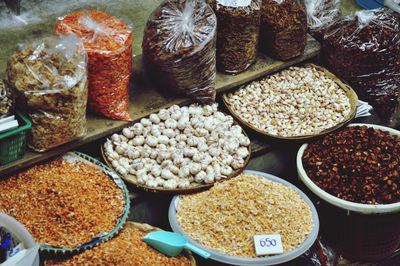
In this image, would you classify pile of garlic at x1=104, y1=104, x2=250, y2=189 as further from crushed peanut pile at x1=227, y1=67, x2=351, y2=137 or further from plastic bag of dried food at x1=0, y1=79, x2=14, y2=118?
plastic bag of dried food at x1=0, y1=79, x2=14, y2=118

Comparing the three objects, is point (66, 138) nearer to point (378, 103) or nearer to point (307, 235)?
point (307, 235)

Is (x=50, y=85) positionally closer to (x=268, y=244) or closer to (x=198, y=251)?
(x=198, y=251)

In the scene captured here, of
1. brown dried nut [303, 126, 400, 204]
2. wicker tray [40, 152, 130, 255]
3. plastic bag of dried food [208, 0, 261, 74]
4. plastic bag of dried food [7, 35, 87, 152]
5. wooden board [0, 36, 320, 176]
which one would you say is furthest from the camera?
plastic bag of dried food [208, 0, 261, 74]

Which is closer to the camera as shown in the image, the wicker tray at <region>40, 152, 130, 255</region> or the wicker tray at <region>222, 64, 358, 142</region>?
the wicker tray at <region>40, 152, 130, 255</region>

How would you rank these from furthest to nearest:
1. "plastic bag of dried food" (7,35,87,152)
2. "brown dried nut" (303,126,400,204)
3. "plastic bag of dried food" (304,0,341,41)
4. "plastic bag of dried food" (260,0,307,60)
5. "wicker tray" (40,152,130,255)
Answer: "plastic bag of dried food" (304,0,341,41), "plastic bag of dried food" (260,0,307,60), "brown dried nut" (303,126,400,204), "plastic bag of dried food" (7,35,87,152), "wicker tray" (40,152,130,255)

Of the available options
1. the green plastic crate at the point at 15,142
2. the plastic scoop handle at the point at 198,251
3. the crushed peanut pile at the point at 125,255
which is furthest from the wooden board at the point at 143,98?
the plastic scoop handle at the point at 198,251

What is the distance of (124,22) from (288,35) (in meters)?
0.81

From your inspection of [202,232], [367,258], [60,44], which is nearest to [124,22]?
[60,44]

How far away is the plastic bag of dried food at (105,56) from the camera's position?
2764 millimetres

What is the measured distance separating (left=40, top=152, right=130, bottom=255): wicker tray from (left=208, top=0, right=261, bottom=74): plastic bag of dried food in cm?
81

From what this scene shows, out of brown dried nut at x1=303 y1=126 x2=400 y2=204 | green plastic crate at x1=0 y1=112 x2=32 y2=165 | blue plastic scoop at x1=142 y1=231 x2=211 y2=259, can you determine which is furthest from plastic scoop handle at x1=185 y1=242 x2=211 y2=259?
green plastic crate at x1=0 y1=112 x2=32 y2=165

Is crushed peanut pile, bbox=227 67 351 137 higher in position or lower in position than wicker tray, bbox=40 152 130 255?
higher

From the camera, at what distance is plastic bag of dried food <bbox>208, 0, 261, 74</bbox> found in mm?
3076

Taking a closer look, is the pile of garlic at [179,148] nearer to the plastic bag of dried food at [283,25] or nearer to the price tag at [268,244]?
the price tag at [268,244]
